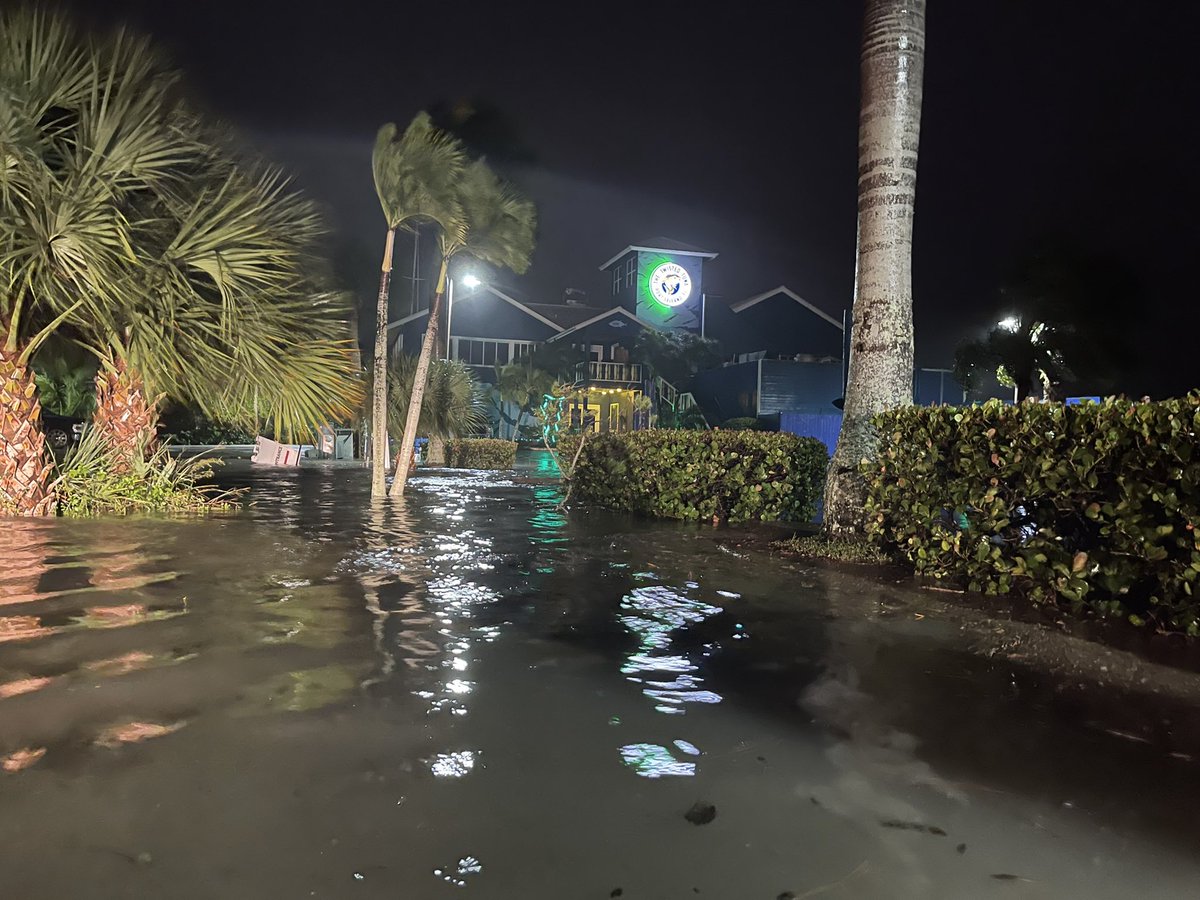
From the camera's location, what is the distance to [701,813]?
2.88 metres

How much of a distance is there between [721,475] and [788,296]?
126 ft

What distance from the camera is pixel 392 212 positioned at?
14.9m

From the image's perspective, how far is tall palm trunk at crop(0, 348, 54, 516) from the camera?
31.0 feet

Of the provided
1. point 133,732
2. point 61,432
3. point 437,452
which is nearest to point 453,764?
point 133,732

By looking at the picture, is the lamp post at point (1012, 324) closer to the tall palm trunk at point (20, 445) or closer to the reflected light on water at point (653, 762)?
the tall palm trunk at point (20, 445)

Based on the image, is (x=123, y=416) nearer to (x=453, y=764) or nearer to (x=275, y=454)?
(x=453, y=764)

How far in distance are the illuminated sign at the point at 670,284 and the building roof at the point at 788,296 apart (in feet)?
10.1

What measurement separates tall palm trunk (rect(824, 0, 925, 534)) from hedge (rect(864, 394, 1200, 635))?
821mm

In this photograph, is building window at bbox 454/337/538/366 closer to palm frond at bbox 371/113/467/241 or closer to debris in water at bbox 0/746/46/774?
palm frond at bbox 371/113/467/241

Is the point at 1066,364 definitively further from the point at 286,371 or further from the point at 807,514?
the point at 286,371

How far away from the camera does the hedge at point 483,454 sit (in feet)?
89.4

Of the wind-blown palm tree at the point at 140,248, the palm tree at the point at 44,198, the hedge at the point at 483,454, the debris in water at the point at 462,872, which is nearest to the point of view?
the debris in water at the point at 462,872

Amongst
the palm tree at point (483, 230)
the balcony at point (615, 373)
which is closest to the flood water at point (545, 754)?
the palm tree at point (483, 230)

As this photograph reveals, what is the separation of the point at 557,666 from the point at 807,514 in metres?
7.13
